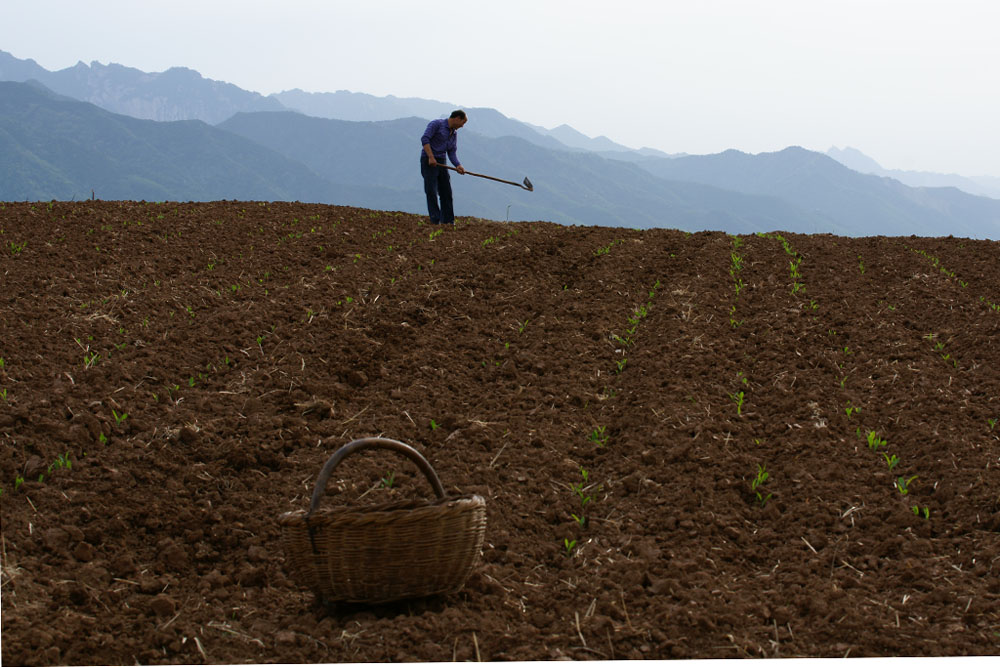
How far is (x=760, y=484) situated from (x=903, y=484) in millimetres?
848

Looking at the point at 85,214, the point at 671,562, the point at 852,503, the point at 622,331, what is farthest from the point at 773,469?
the point at 85,214

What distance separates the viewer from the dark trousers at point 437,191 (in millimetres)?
11883

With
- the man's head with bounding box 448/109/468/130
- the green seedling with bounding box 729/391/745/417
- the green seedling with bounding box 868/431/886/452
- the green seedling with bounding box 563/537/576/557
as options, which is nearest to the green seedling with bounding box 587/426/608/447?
the green seedling with bounding box 729/391/745/417

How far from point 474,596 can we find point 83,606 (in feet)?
6.03

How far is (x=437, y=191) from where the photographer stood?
12.3 m

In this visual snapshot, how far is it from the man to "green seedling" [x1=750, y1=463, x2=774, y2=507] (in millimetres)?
7694

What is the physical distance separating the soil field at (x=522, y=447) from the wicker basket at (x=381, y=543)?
165mm

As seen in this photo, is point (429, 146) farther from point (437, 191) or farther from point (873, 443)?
point (873, 443)

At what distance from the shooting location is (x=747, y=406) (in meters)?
5.79

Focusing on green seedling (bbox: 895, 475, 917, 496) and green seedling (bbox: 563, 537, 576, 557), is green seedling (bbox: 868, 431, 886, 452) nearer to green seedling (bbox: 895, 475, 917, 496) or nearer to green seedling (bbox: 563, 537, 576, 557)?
green seedling (bbox: 895, 475, 917, 496)

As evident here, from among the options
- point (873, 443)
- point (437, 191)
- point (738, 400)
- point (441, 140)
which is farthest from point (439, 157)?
point (873, 443)

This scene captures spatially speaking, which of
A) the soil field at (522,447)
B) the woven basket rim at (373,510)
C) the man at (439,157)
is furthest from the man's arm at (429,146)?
the woven basket rim at (373,510)

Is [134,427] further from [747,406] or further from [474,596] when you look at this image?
[747,406]

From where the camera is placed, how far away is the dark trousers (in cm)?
1188
